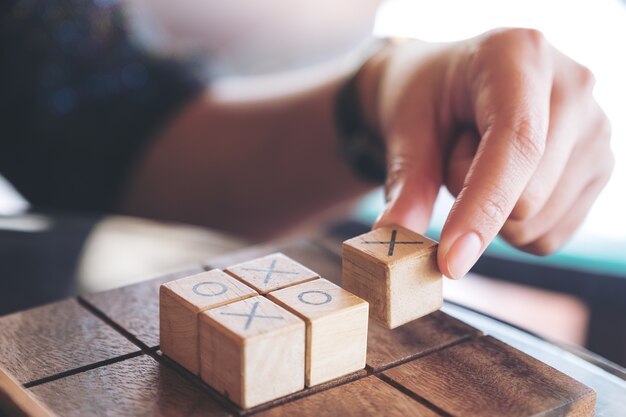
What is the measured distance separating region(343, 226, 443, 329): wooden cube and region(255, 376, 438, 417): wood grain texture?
0.07 m

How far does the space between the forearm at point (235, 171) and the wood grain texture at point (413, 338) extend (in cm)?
84

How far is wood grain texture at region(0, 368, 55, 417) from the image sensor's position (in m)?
0.58

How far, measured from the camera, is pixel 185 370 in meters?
0.66

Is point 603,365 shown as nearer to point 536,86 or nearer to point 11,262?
point 536,86

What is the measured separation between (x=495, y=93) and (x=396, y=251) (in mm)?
252

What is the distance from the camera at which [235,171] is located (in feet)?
5.51

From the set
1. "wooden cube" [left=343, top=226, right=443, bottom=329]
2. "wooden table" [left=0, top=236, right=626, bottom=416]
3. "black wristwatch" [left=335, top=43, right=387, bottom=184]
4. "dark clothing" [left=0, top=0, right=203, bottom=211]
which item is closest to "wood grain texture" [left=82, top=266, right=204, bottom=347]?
"wooden table" [left=0, top=236, right=626, bottom=416]

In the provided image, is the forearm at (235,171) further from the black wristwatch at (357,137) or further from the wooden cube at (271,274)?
the wooden cube at (271,274)

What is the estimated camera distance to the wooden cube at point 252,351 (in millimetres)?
572

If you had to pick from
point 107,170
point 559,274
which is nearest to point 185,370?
point 107,170

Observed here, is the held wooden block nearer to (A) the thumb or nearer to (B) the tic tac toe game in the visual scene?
(B) the tic tac toe game

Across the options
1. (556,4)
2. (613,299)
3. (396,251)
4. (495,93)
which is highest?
(556,4)

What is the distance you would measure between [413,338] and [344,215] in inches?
40.8

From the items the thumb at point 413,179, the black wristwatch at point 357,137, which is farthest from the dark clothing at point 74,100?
the thumb at point 413,179
